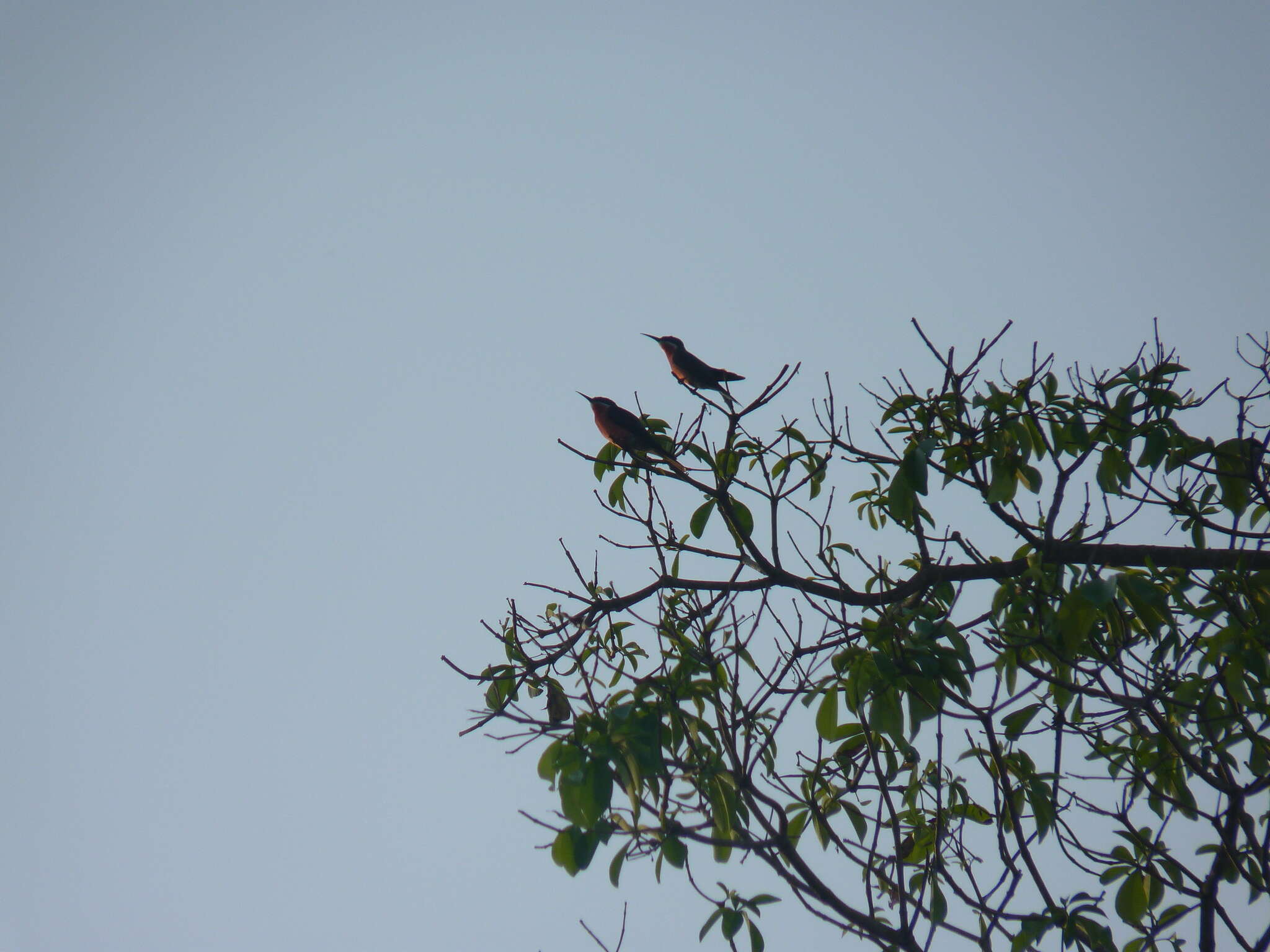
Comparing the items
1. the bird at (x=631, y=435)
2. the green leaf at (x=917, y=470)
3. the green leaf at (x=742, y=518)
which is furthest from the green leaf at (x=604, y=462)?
the green leaf at (x=917, y=470)

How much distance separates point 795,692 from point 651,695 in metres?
0.45

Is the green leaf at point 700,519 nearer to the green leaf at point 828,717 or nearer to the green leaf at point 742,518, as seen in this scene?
the green leaf at point 742,518

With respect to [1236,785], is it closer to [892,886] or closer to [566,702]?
[892,886]

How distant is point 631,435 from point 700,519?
811 millimetres

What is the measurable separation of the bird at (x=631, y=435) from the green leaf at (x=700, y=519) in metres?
0.25

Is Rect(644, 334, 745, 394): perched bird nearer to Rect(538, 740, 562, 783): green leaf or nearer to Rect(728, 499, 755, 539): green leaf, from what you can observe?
Rect(728, 499, 755, 539): green leaf

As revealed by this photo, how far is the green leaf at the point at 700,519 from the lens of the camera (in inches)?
134

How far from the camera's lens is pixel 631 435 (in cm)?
409

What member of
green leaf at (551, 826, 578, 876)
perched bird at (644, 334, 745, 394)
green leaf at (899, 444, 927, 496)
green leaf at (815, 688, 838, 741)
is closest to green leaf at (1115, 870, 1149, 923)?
green leaf at (815, 688, 838, 741)

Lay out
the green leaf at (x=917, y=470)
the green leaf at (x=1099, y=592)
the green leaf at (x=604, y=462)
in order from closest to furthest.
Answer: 1. the green leaf at (x=1099, y=592)
2. the green leaf at (x=917, y=470)
3. the green leaf at (x=604, y=462)

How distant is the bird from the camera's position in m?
3.73

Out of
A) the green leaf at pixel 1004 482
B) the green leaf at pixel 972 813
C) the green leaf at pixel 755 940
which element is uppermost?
the green leaf at pixel 1004 482

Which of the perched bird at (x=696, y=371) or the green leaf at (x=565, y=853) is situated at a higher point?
the perched bird at (x=696, y=371)

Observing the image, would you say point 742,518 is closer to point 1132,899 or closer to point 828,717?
point 828,717
